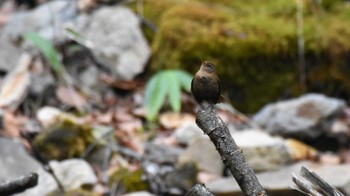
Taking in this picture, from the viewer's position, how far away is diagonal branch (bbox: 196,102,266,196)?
967mm

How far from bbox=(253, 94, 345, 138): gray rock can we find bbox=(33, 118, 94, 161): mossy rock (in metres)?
1.26

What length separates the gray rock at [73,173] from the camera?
2.82 metres

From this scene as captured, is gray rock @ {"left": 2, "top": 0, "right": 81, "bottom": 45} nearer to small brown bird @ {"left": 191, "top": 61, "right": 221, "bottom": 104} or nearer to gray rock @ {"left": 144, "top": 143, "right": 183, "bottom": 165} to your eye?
gray rock @ {"left": 144, "top": 143, "right": 183, "bottom": 165}

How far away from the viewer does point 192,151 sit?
3.28 meters

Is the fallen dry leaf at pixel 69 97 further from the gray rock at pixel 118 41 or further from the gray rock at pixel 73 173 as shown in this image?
the gray rock at pixel 73 173

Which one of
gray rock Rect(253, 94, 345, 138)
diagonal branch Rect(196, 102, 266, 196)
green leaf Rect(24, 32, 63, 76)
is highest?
gray rock Rect(253, 94, 345, 138)

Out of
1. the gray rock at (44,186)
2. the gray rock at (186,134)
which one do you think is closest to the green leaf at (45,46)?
the gray rock at (186,134)

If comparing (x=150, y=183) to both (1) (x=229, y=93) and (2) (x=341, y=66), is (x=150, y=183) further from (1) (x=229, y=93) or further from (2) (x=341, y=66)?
(2) (x=341, y=66)

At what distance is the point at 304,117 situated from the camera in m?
3.95

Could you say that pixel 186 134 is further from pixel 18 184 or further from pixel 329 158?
pixel 18 184

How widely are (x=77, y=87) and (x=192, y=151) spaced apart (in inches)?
54.1

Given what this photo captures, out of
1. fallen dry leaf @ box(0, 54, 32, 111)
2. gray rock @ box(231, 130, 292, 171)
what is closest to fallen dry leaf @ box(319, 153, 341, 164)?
gray rock @ box(231, 130, 292, 171)

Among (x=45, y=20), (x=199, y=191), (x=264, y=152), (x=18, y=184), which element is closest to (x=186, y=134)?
(x=264, y=152)

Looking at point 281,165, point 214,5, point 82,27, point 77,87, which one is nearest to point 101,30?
point 82,27
